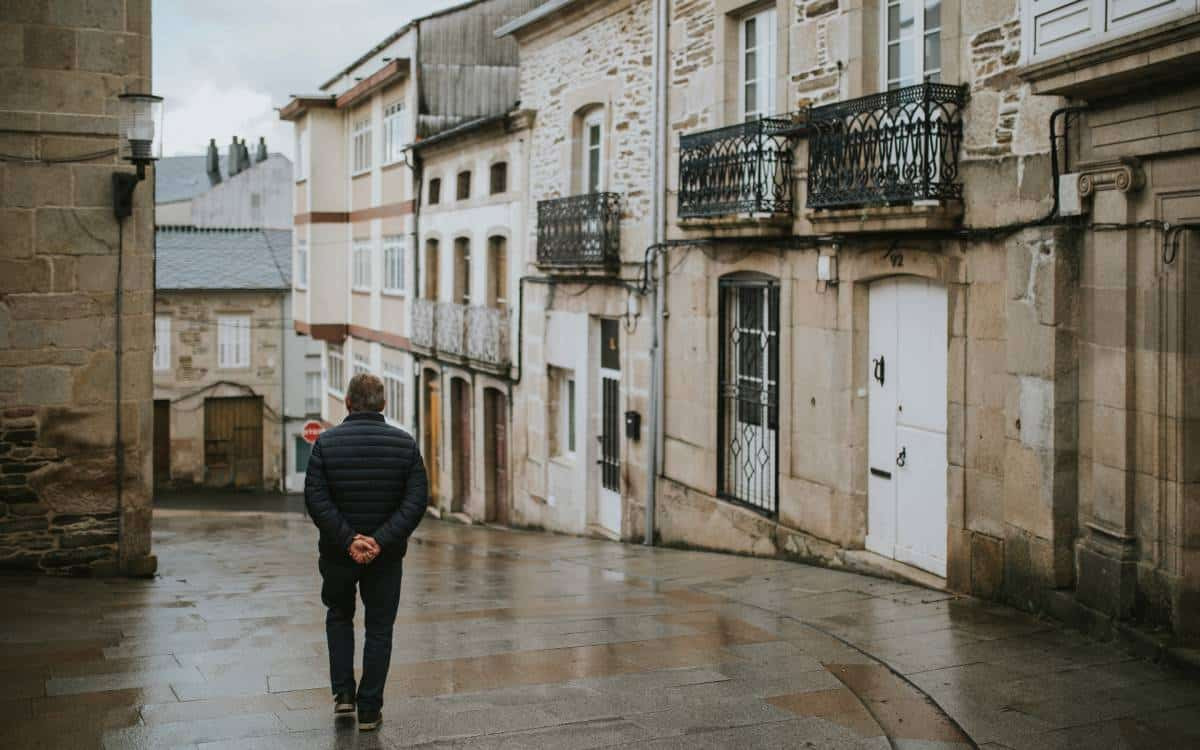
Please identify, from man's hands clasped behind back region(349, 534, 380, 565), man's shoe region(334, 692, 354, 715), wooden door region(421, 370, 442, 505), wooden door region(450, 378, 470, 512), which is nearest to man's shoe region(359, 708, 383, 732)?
man's shoe region(334, 692, 354, 715)

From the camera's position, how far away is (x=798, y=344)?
11.8m

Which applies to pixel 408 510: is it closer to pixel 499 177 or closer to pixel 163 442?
pixel 499 177

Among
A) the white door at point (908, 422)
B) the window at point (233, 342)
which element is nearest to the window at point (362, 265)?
the window at point (233, 342)

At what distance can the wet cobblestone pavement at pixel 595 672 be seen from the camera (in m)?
5.64

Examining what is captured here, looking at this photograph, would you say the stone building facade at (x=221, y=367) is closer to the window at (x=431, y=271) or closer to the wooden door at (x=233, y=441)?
the wooden door at (x=233, y=441)

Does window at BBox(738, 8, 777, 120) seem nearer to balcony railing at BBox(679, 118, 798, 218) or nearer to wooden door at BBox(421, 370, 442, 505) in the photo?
balcony railing at BBox(679, 118, 798, 218)

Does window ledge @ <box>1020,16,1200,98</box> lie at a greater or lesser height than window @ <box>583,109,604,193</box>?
lesser

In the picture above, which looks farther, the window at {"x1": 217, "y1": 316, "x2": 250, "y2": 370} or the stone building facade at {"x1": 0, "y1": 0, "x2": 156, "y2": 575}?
the window at {"x1": 217, "y1": 316, "x2": 250, "y2": 370}

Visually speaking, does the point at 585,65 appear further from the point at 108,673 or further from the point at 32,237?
the point at 108,673

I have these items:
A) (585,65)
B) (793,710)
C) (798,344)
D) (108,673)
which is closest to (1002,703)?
(793,710)

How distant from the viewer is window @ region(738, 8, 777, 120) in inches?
501

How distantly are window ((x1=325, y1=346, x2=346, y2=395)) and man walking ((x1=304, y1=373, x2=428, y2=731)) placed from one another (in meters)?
26.4

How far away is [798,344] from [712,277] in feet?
A: 6.36

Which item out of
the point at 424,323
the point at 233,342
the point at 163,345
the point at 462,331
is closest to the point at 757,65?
the point at 462,331
